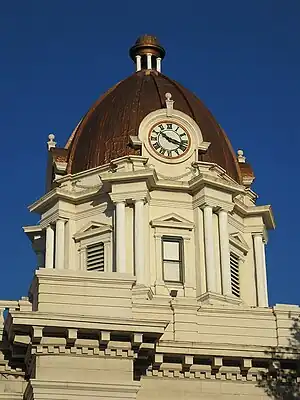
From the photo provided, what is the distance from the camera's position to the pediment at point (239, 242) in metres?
39.0

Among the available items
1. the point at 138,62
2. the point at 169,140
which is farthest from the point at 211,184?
the point at 138,62

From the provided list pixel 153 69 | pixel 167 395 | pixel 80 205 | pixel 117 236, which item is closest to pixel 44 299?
pixel 167 395

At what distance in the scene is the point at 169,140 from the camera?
3997 centimetres

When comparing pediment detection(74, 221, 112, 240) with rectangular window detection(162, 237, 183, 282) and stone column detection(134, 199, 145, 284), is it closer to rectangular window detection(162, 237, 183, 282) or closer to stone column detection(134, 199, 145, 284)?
stone column detection(134, 199, 145, 284)

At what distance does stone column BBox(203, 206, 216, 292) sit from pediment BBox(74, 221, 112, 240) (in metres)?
3.56

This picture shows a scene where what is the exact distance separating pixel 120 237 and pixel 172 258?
85.2 inches

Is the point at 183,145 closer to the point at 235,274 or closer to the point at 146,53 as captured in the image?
the point at 235,274

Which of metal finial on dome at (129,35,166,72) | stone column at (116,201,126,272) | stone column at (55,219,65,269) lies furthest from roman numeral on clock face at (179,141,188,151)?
metal finial on dome at (129,35,166,72)

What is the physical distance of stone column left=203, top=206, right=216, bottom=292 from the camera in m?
36.4

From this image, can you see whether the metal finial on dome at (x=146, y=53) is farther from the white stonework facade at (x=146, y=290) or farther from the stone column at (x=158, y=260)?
the stone column at (x=158, y=260)

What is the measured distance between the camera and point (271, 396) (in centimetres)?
2833

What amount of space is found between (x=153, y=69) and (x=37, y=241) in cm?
970

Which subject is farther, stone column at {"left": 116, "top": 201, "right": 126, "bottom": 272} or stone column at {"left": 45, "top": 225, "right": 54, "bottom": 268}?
stone column at {"left": 45, "top": 225, "right": 54, "bottom": 268}

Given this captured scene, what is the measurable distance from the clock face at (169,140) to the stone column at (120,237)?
331cm
